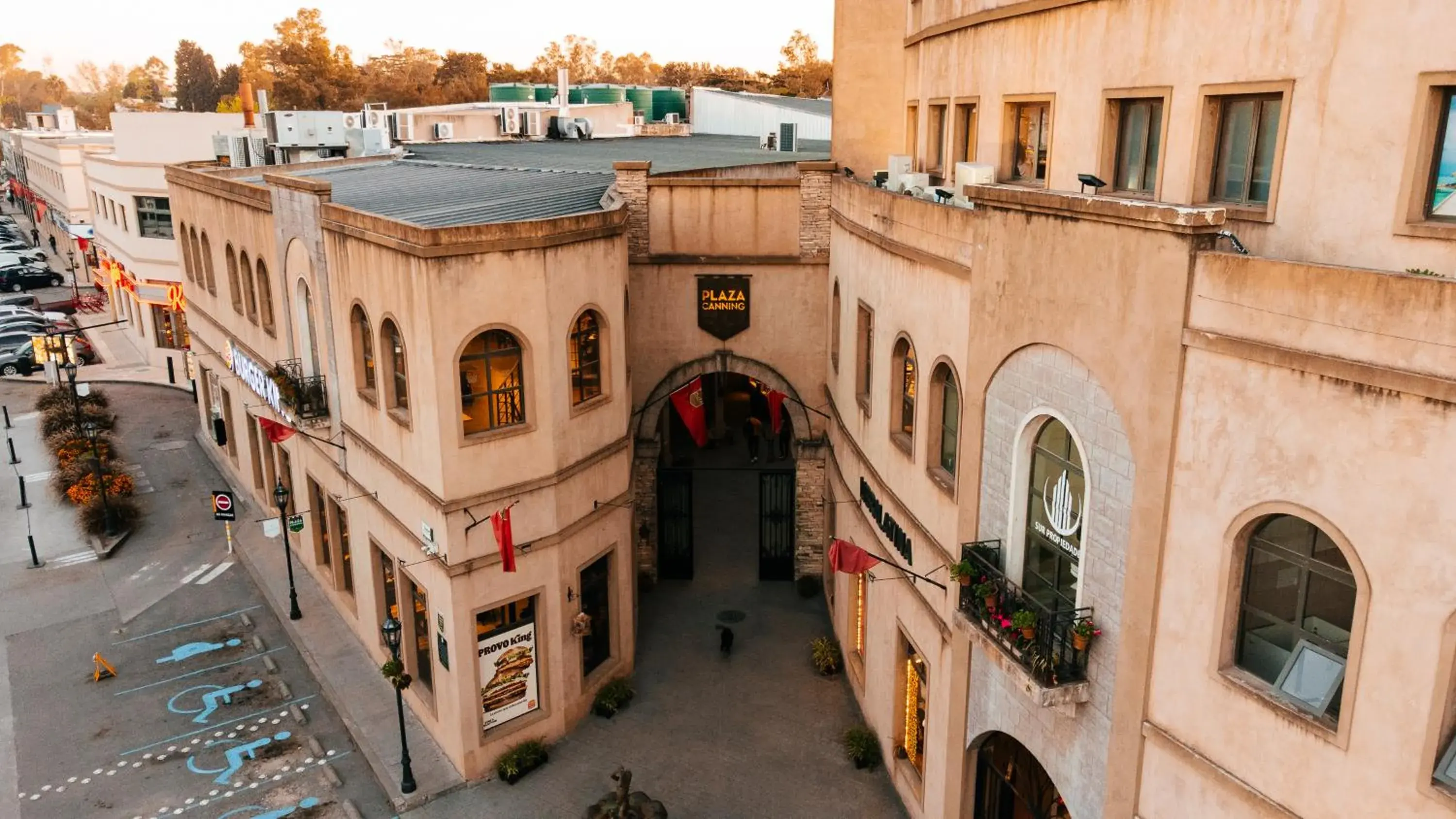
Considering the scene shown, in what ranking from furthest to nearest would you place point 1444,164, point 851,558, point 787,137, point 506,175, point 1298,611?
point 787,137 → point 506,175 → point 851,558 → point 1444,164 → point 1298,611

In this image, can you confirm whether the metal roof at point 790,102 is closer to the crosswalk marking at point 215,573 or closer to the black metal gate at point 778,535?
the black metal gate at point 778,535

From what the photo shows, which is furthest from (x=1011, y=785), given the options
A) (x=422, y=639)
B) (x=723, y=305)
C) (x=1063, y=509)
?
(x=723, y=305)

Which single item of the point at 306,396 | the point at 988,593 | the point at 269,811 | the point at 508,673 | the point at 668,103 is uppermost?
the point at 668,103

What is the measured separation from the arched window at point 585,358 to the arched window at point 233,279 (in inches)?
561

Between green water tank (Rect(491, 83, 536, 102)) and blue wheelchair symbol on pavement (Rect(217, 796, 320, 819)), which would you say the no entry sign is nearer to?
blue wheelchair symbol on pavement (Rect(217, 796, 320, 819))

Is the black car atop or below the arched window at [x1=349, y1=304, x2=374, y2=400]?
below

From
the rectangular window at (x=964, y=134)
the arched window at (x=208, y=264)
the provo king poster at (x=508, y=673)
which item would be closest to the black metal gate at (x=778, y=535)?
the provo king poster at (x=508, y=673)

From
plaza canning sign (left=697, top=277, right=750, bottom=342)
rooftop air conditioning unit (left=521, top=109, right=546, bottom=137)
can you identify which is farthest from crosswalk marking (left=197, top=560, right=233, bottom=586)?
rooftop air conditioning unit (left=521, top=109, right=546, bottom=137)

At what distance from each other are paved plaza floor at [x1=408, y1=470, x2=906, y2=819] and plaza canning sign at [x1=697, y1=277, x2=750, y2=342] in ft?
22.3

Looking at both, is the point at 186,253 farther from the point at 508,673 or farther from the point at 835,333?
the point at 835,333

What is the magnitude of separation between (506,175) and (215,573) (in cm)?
1356

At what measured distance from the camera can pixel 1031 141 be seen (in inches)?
669

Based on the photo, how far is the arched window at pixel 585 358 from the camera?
63.3ft

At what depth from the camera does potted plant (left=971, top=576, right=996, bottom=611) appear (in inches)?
510
